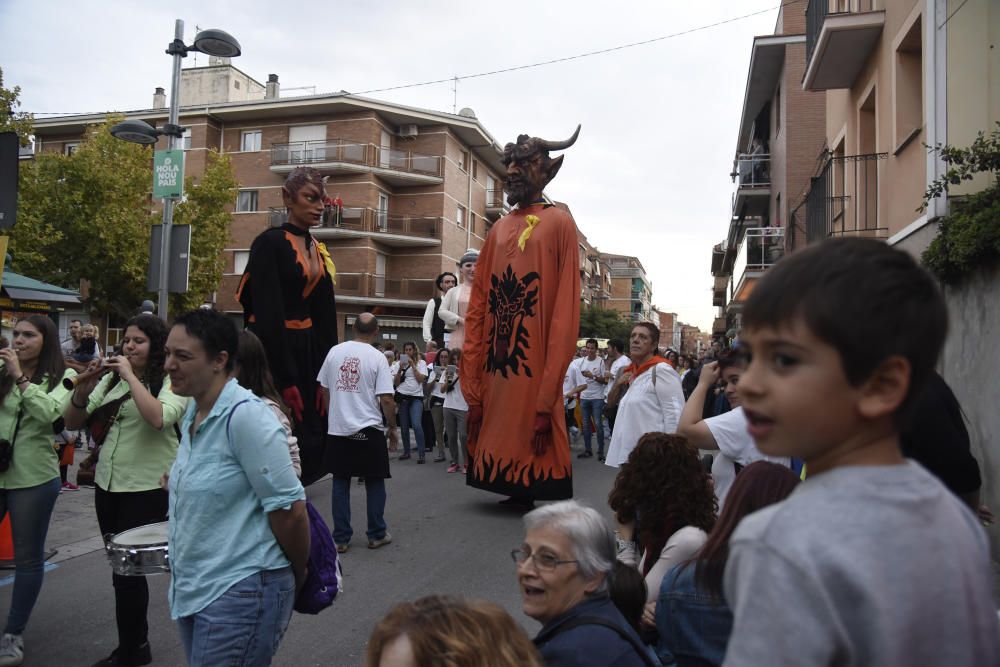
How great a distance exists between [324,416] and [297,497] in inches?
93.8

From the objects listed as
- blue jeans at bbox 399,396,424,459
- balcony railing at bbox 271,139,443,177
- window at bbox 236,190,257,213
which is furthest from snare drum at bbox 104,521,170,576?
window at bbox 236,190,257,213

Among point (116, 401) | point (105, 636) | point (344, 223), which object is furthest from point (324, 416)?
point (344, 223)

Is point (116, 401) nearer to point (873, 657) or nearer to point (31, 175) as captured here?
point (873, 657)

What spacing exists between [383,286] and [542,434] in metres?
35.7

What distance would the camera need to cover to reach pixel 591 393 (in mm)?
13594

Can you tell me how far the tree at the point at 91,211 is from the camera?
30.5 meters

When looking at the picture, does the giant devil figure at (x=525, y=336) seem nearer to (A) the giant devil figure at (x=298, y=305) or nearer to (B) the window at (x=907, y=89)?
(A) the giant devil figure at (x=298, y=305)

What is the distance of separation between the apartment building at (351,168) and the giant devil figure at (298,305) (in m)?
35.2

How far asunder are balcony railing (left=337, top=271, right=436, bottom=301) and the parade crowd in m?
33.5

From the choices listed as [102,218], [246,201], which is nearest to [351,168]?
[246,201]

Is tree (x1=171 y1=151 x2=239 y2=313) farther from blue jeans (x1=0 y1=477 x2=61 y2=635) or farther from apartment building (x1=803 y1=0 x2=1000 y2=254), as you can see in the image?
blue jeans (x1=0 y1=477 x2=61 y2=635)

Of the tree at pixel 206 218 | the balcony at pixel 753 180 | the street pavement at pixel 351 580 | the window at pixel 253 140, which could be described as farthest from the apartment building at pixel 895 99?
the window at pixel 253 140

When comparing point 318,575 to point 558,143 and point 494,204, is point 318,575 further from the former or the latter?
point 494,204

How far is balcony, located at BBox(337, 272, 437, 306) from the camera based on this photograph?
4000cm
